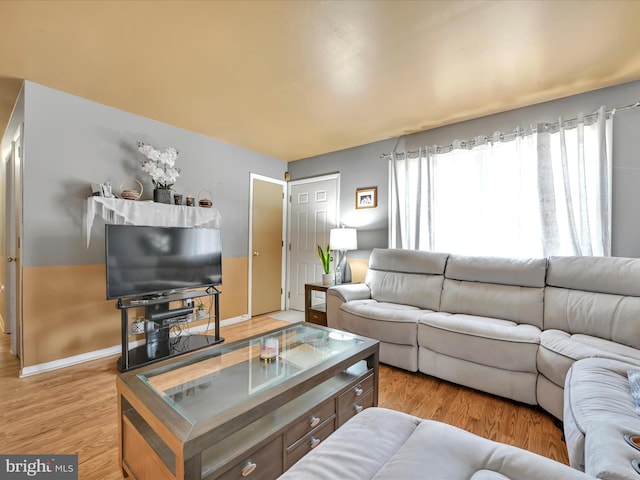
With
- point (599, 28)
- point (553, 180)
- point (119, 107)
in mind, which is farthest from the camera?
point (119, 107)

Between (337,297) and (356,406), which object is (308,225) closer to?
(337,297)

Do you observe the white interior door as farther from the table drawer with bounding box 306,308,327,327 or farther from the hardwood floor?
the hardwood floor

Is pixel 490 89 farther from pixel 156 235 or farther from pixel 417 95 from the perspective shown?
pixel 156 235

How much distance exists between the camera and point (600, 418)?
107 centimetres

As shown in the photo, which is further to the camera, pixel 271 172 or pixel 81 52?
pixel 271 172

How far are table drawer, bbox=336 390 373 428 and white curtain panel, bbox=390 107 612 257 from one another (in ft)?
6.33

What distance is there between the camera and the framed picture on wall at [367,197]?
3689mm

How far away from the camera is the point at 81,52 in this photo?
1954 millimetres

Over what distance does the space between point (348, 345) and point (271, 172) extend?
3193mm

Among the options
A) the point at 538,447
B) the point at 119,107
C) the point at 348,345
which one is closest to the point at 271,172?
the point at 119,107

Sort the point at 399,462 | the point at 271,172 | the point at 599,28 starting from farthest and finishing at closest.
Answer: the point at 271,172 → the point at 599,28 → the point at 399,462

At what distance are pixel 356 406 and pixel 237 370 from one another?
68cm

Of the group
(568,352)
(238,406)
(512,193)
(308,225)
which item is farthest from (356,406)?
(308,225)

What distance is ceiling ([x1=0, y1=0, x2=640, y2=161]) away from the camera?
1602 mm
